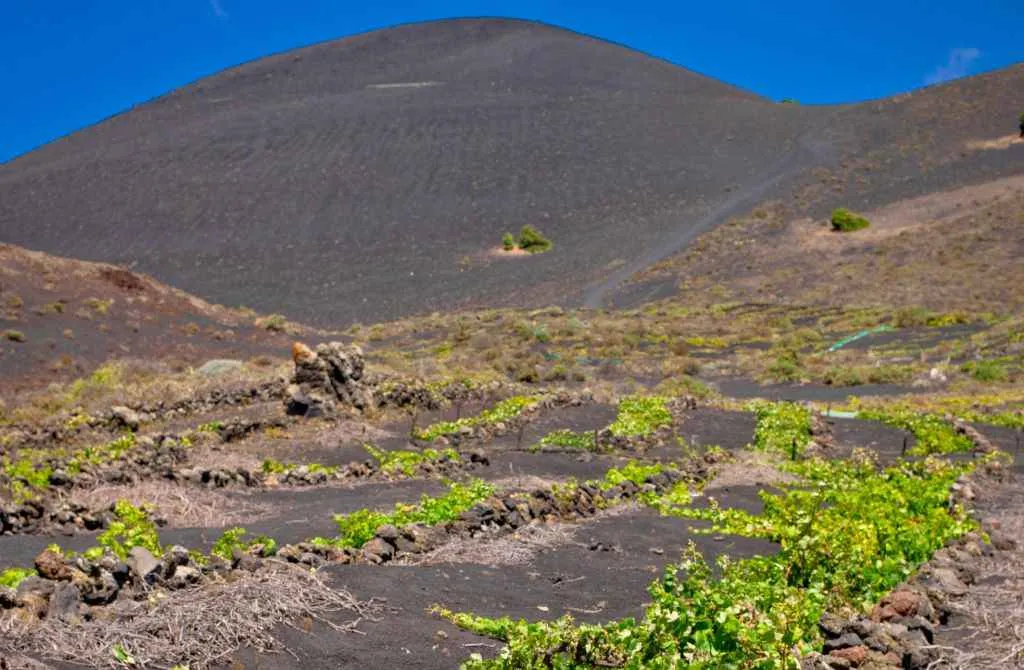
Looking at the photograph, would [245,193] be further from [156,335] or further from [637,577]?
[637,577]

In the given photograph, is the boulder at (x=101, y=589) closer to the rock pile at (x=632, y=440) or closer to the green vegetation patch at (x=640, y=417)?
the rock pile at (x=632, y=440)

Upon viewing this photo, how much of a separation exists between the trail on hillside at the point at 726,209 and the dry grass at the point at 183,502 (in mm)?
39365

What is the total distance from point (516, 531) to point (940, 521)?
12.7 feet

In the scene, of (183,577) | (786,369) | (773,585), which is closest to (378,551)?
(183,577)

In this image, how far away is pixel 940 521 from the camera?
905cm

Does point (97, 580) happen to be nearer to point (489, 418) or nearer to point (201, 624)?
point (201, 624)

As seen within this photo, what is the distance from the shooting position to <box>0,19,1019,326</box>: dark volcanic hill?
59969mm

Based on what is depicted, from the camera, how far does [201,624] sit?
16.8ft

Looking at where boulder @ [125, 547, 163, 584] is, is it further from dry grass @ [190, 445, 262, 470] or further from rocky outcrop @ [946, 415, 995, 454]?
rocky outcrop @ [946, 415, 995, 454]

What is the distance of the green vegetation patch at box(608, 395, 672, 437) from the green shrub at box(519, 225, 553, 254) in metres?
45.0

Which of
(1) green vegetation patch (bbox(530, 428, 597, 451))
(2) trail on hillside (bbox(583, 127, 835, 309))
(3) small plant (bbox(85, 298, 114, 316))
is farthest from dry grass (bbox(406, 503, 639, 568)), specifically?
(2) trail on hillside (bbox(583, 127, 835, 309))

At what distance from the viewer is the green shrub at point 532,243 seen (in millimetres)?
64312

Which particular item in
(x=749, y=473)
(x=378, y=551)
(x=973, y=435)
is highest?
(x=378, y=551)

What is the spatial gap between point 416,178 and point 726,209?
79.5ft
